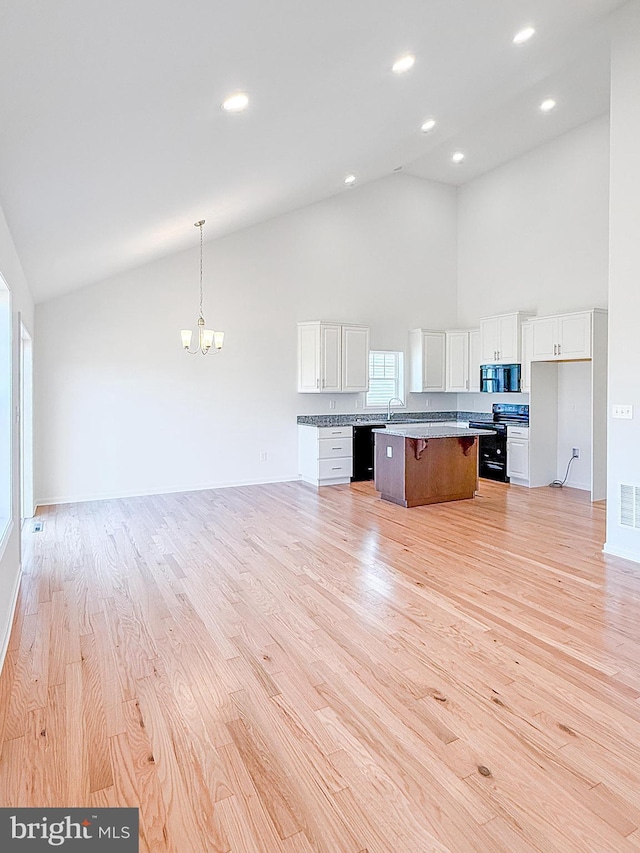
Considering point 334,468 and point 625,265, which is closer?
point 625,265

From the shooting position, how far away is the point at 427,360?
26.9ft

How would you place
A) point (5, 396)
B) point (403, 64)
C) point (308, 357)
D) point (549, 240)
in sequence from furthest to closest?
point (308, 357) → point (549, 240) → point (403, 64) → point (5, 396)

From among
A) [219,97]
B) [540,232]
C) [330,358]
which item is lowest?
[330,358]

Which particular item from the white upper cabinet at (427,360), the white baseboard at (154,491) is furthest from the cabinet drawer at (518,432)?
the white baseboard at (154,491)

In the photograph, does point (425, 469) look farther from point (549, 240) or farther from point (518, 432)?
point (549, 240)

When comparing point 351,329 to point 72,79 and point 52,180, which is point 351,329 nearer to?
point 52,180

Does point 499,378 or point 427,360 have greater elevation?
point 427,360

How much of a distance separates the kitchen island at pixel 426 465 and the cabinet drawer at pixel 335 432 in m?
1.01

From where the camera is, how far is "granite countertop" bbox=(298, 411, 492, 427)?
758cm

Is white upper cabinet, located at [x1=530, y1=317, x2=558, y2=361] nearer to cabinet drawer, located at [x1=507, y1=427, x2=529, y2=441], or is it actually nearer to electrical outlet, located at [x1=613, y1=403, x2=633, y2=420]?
cabinet drawer, located at [x1=507, y1=427, x2=529, y2=441]

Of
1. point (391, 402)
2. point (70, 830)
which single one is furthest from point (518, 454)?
point (70, 830)

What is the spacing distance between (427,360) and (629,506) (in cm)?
463

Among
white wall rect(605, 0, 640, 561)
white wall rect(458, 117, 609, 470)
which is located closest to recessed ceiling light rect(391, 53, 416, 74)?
white wall rect(605, 0, 640, 561)

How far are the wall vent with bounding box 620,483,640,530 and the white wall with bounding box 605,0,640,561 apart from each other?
1.8 inches
